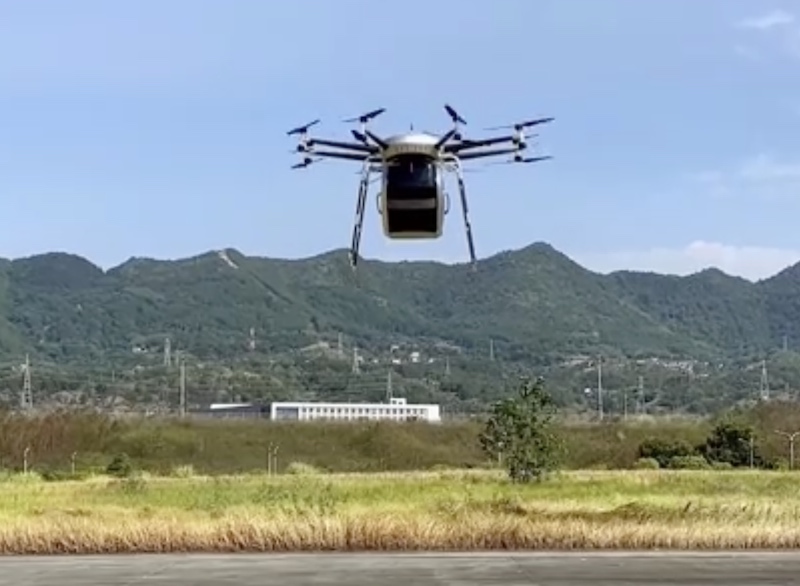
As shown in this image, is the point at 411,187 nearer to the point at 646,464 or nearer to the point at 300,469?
the point at 300,469

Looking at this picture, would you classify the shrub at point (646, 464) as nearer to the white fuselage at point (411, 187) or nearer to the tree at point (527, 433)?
the tree at point (527, 433)

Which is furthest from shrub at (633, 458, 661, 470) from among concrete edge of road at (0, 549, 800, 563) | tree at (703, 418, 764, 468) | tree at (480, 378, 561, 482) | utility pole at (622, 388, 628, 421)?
utility pole at (622, 388, 628, 421)

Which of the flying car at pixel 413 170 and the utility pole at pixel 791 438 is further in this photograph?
the utility pole at pixel 791 438

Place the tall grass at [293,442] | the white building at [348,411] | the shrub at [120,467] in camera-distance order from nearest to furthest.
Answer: the shrub at [120,467]
the tall grass at [293,442]
the white building at [348,411]

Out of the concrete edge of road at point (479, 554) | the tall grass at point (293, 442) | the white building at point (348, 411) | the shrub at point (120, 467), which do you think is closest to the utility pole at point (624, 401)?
the white building at point (348, 411)

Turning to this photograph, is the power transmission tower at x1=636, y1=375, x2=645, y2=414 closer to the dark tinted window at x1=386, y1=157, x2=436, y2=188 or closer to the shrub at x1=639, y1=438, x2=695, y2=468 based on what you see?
the shrub at x1=639, y1=438, x2=695, y2=468
